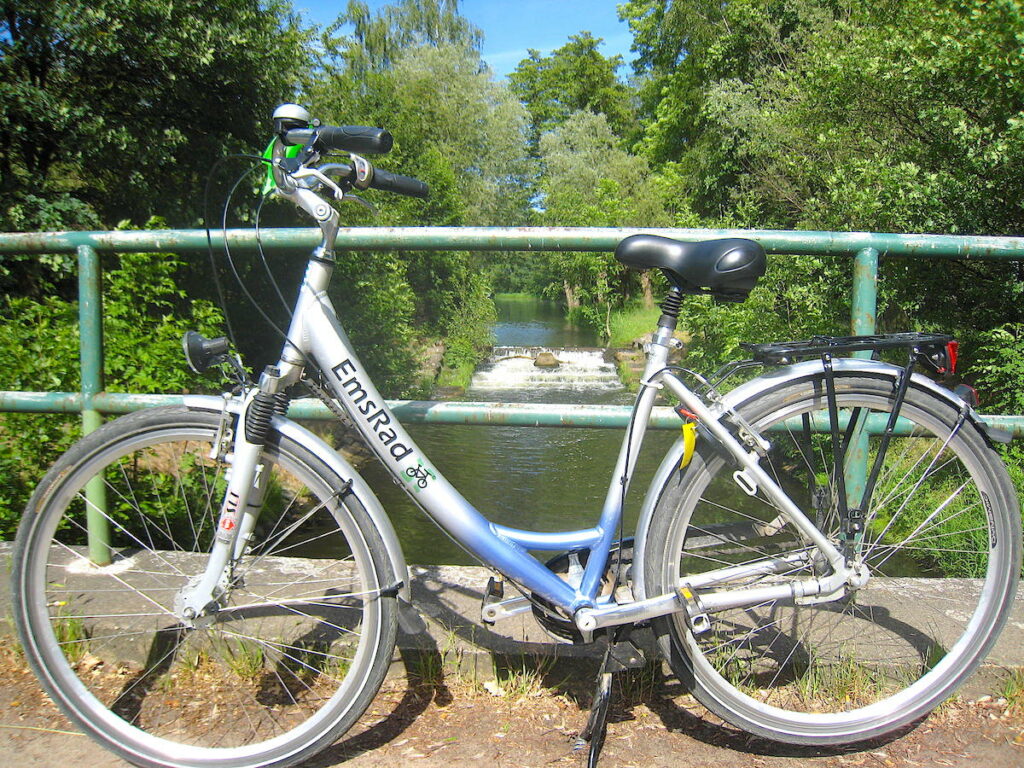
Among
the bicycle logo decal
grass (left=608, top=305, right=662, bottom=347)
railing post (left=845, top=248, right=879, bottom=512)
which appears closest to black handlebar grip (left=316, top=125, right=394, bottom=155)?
the bicycle logo decal

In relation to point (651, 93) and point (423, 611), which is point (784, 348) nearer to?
point (423, 611)

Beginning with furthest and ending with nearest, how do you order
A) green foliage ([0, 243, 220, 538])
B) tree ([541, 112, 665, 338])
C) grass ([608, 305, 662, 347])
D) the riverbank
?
tree ([541, 112, 665, 338]) → grass ([608, 305, 662, 347]) → green foliage ([0, 243, 220, 538]) → the riverbank

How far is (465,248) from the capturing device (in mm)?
2291

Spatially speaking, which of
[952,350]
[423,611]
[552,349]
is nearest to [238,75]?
A: [423,611]

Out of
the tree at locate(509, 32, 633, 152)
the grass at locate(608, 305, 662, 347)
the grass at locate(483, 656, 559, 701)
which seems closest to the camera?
the grass at locate(483, 656, 559, 701)

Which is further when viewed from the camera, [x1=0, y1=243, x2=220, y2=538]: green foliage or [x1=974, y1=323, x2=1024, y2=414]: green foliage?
[x1=974, y1=323, x2=1024, y2=414]: green foliage

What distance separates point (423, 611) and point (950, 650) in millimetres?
1413

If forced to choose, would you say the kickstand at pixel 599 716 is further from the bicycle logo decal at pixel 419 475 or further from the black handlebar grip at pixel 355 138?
the black handlebar grip at pixel 355 138

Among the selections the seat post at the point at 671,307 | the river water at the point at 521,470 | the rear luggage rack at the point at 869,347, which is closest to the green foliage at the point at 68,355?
the river water at the point at 521,470

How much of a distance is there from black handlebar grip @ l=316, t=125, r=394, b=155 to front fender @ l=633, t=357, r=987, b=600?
3.08 ft

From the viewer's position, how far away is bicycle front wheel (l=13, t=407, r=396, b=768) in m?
1.84

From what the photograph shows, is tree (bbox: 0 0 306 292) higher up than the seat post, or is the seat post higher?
tree (bbox: 0 0 306 292)

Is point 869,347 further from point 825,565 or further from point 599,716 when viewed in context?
point 599,716

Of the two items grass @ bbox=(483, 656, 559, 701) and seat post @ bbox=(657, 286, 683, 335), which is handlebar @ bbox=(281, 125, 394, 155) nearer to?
seat post @ bbox=(657, 286, 683, 335)
